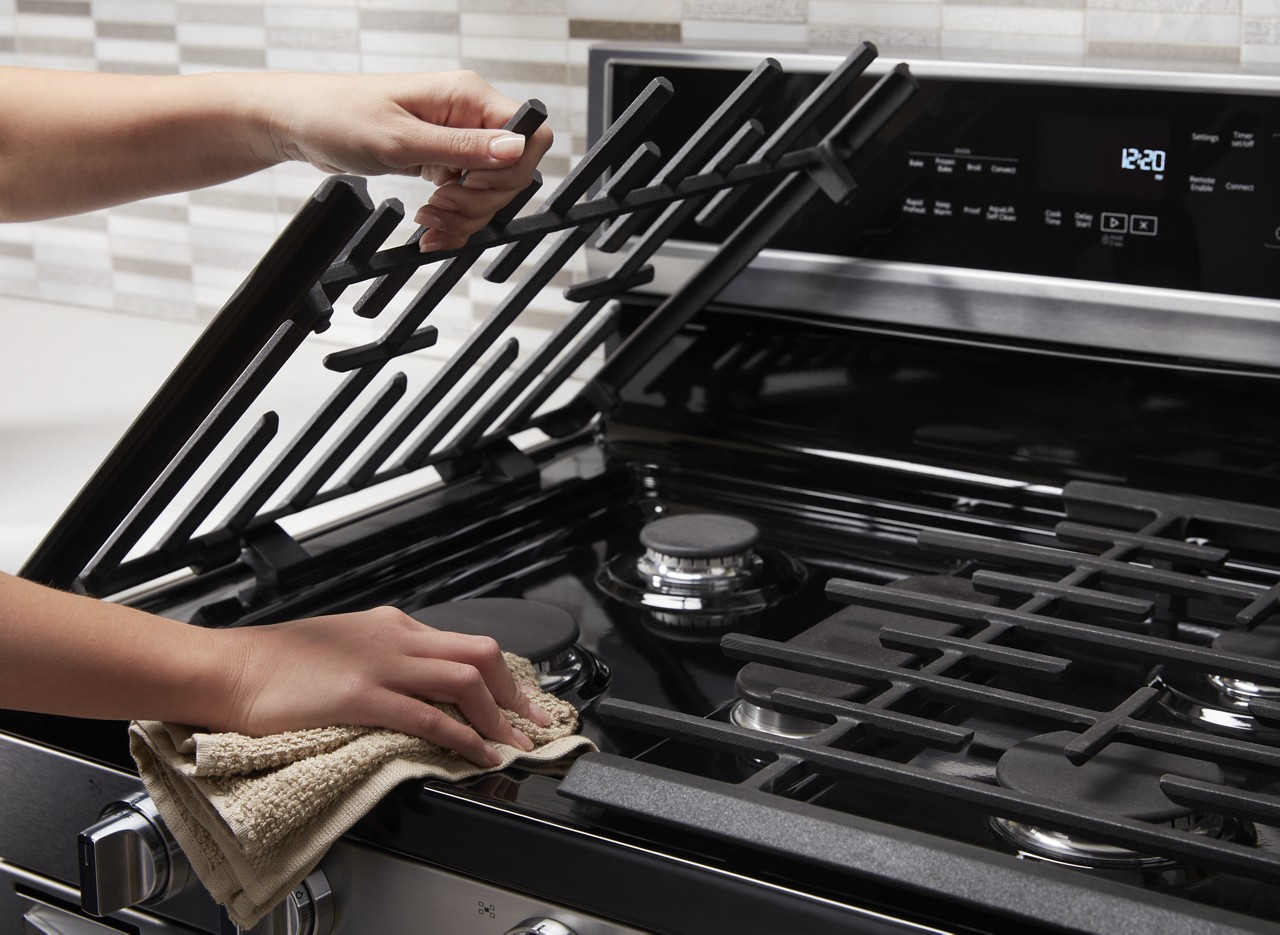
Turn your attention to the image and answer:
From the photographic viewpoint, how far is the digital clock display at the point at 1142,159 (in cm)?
95

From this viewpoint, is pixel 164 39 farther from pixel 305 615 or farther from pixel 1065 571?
pixel 1065 571

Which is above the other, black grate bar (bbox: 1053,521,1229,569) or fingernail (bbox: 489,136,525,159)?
fingernail (bbox: 489,136,525,159)

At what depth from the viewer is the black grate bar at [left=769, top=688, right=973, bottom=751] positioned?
0.62 metres

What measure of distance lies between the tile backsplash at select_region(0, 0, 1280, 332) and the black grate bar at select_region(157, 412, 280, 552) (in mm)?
526

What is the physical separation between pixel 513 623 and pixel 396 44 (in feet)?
2.74

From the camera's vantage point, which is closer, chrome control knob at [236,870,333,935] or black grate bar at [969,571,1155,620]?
chrome control knob at [236,870,333,935]

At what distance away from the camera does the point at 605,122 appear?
115cm

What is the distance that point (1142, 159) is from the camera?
37.5 inches

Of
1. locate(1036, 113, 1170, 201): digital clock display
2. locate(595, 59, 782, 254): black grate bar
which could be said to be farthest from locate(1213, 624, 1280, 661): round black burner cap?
locate(595, 59, 782, 254): black grate bar

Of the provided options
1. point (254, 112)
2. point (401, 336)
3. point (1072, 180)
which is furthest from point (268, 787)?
point (1072, 180)

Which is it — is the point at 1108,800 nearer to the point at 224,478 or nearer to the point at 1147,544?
the point at 1147,544

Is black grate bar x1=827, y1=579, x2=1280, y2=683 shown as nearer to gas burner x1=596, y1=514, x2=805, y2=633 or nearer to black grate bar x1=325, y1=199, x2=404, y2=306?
gas burner x1=596, y1=514, x2=805, y2=633

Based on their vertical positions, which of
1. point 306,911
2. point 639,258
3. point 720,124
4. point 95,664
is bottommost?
point 306,911

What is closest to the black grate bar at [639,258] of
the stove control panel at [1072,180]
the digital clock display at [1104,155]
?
the stove control panel at [1072,180]
